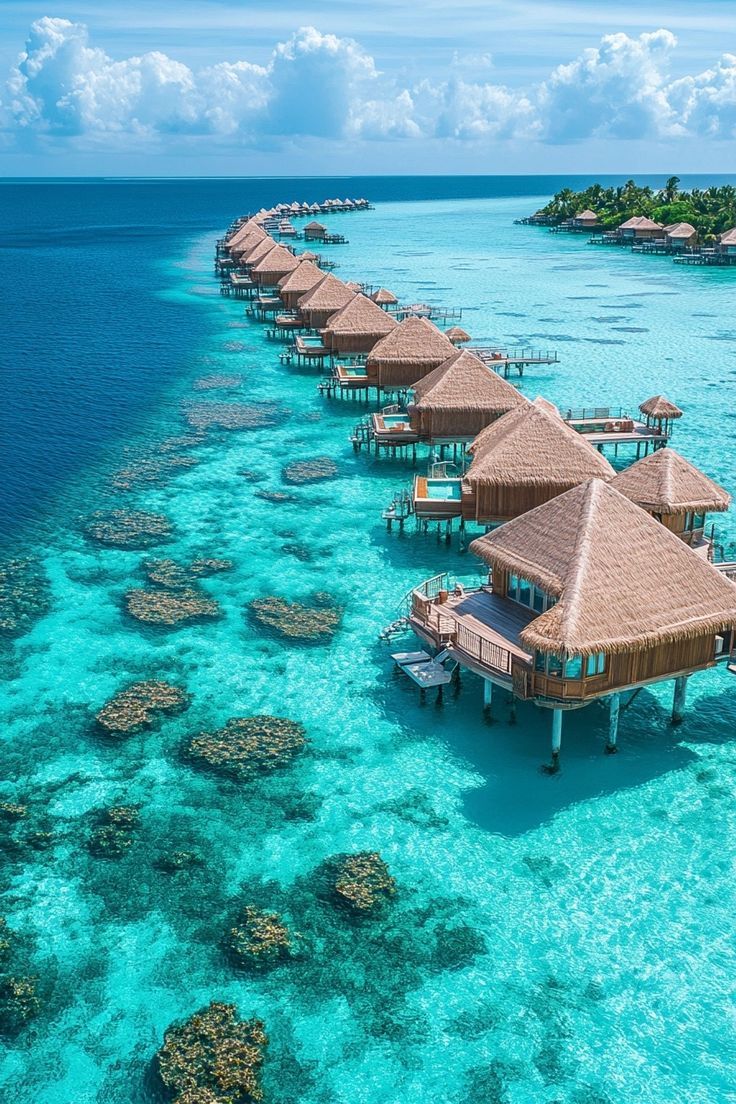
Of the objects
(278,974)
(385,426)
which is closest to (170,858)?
(278,974)

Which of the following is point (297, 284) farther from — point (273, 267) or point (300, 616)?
point (300, 616)

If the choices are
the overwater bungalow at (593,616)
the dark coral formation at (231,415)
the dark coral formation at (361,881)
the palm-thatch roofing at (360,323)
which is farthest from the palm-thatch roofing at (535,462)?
the palm-thatch roofing at (360,323)

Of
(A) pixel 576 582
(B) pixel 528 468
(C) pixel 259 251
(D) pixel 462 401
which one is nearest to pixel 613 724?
(A) pixel 576 582

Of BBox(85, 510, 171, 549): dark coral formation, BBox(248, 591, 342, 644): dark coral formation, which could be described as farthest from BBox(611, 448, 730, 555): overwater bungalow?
BBox(85, 510, 171, 549): dark coral formation

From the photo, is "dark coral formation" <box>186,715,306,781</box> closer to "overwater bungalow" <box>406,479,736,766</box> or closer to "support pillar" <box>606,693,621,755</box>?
"overwater bungalow" <box>406,479,736,766</box>

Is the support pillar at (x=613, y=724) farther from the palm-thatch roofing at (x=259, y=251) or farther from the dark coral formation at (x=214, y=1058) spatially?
the palm-thatch roofing at (x=259, y=251)

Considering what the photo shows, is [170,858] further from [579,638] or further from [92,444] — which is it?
[92,444]
